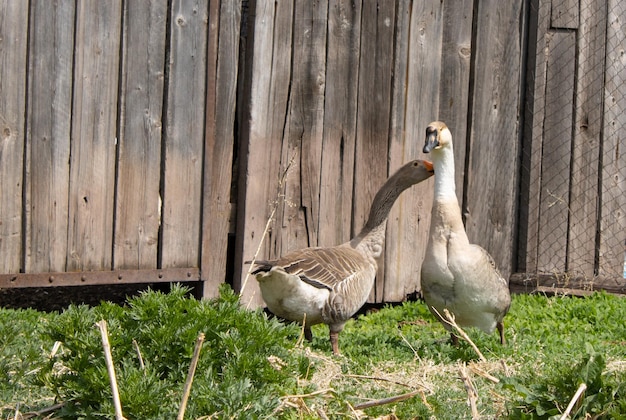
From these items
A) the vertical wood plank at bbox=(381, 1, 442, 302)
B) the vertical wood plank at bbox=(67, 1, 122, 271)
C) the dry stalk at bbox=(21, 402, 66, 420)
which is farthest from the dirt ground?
the dry stalk at bbox=(21, 402, 66, 420)

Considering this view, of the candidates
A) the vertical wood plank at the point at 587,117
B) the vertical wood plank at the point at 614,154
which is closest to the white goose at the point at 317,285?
the vertical wood plank at the point at 587,117

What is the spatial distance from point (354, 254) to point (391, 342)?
0.78 m

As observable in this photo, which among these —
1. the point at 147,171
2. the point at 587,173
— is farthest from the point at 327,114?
the point at 587,173

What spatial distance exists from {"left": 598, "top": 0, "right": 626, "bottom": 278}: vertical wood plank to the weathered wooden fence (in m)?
0.02

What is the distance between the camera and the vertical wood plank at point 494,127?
8922mm

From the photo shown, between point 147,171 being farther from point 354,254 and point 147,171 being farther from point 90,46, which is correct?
point 354,254

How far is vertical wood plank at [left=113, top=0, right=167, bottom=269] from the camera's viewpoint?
700 cm

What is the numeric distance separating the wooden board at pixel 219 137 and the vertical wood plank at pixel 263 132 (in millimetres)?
116

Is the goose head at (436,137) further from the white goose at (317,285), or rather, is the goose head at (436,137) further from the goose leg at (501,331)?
the goose leg at (501,331)

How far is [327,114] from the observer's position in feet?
26.2

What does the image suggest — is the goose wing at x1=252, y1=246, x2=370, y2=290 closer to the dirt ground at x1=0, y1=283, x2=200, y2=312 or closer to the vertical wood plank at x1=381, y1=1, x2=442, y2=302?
the dirt ground at x1=0, y1=283, x2=200, y2=312

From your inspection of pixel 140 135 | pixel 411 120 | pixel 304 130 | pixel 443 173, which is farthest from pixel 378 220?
pixel 140 135

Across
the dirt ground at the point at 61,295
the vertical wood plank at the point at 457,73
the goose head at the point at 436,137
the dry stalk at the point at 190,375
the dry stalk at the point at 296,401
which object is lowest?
the dirt ground at the point at 61,295

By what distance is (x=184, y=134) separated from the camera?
288 inches
